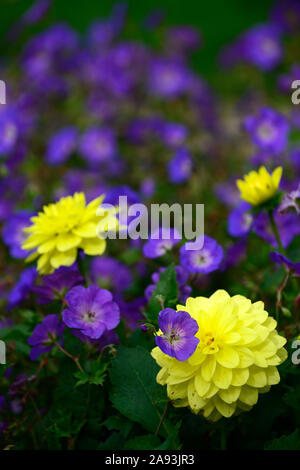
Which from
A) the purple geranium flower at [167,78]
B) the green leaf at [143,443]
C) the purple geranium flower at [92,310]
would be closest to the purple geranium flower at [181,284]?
the purple geranium flower at [92,310]

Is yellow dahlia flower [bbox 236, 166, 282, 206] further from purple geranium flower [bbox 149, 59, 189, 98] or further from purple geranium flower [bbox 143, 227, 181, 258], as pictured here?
purple geranium flower [bbox 149, 59, 189, 98]

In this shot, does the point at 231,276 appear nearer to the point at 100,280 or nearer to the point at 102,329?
the point at 100,280

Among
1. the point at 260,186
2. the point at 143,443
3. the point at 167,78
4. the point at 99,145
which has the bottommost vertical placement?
the point at 143,443

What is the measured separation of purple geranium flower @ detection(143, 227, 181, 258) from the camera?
92 cm

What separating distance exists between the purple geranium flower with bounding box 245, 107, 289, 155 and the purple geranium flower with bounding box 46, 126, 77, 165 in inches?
30.3

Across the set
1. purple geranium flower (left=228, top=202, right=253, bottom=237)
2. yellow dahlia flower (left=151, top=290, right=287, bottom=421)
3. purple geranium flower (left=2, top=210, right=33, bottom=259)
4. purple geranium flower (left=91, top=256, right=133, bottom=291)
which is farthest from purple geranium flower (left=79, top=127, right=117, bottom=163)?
yellow dahlia flower (left=151, top=290, right=287, bottom=421)

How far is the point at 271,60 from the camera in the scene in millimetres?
2248

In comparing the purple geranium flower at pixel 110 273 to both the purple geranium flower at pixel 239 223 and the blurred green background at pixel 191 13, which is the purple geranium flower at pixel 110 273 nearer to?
the purple geranium flower at pixel 239 223

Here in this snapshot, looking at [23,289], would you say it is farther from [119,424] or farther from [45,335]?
[119,424]

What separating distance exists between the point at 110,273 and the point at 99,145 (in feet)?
2.19

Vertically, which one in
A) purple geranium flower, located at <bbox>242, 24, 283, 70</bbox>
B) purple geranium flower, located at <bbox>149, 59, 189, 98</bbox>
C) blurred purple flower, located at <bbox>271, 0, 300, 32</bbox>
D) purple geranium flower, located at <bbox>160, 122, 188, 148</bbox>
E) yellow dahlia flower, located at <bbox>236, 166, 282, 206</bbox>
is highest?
blurred purple flower, located at <bbox>271, 0, 300, 32</bbox>

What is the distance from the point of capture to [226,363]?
63 centimetres

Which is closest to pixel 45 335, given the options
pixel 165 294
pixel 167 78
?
pixel 165 294
